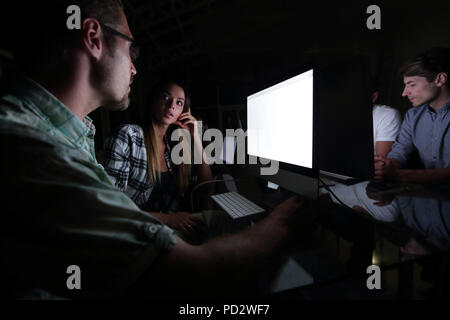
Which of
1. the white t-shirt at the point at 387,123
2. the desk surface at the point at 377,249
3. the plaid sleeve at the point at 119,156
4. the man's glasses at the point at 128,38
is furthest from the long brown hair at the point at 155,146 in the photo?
the white t-shirt at the point at 387,123

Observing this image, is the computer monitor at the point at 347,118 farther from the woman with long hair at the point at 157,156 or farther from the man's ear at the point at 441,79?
the man's ear at the point at 441,79

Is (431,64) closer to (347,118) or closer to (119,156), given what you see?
(347,118)

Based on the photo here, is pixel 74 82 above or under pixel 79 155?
above

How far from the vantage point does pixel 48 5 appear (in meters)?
0.60

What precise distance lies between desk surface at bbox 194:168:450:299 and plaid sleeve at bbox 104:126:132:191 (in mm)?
998

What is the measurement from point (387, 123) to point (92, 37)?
2.40 metres

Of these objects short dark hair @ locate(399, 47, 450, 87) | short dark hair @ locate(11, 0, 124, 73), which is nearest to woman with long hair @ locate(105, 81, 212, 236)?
short dark hair @ locate(11, 0, 124, 73)

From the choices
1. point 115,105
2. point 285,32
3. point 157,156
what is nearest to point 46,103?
point 115,105

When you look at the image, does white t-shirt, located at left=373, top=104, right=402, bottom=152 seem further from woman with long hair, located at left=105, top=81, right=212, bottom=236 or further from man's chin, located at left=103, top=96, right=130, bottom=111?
man's chin, located at left=103, top=96, right=130, bottom=111

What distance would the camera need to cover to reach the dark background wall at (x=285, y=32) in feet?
14.8

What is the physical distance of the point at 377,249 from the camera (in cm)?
57
